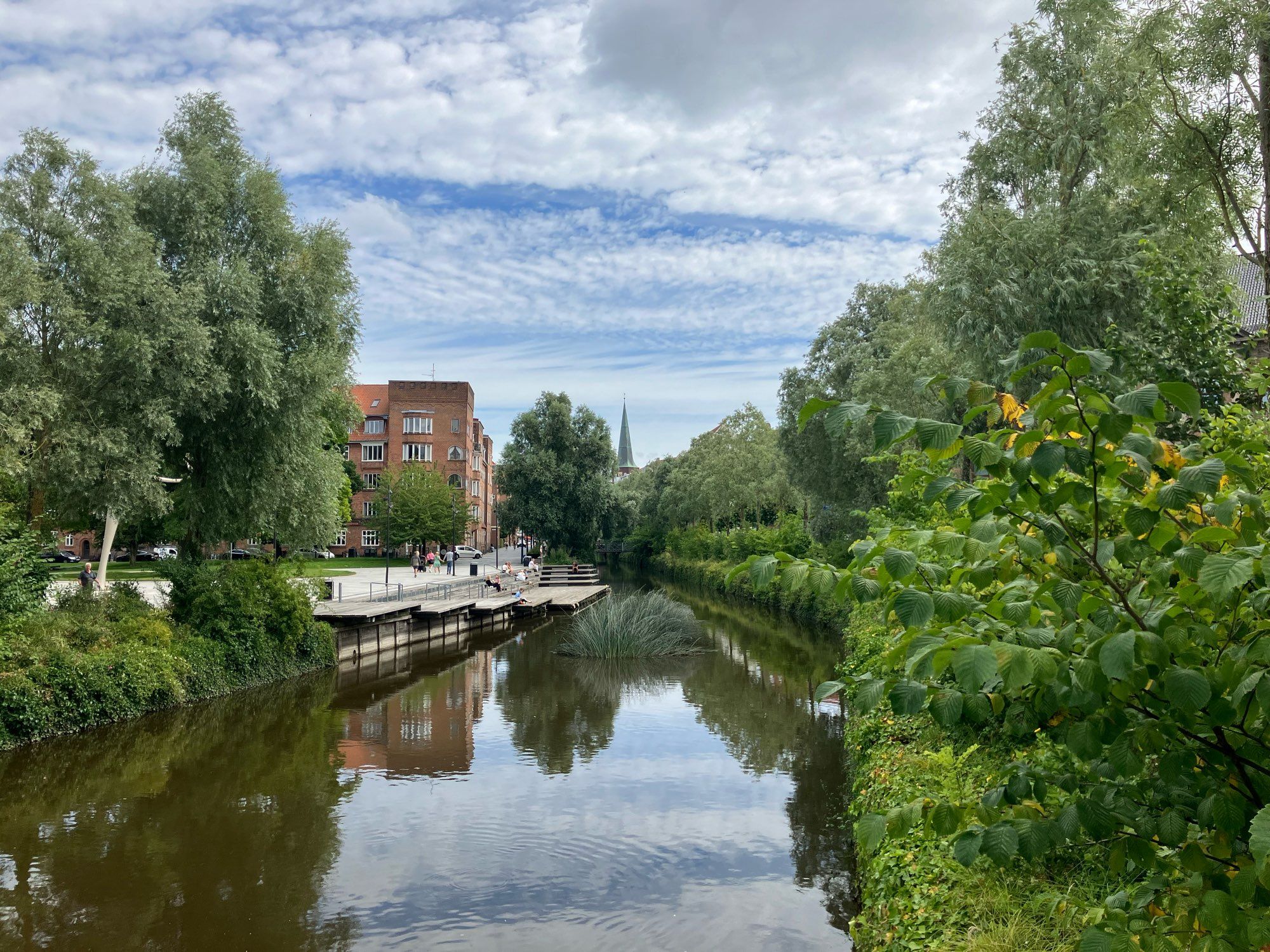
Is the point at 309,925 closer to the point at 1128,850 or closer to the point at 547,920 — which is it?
the point at 547,920

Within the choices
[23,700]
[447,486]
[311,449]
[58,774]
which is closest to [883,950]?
[58,774]

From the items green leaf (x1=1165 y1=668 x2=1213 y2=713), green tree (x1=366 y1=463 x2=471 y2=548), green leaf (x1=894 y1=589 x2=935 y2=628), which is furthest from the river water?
green tree (x1=366 y1=463 x2=471 y2=548)

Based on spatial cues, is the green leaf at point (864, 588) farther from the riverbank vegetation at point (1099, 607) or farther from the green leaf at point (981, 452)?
the green leaf at point (981, 452)

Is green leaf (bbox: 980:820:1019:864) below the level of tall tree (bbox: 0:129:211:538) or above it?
below

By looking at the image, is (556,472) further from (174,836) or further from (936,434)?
(936,434)

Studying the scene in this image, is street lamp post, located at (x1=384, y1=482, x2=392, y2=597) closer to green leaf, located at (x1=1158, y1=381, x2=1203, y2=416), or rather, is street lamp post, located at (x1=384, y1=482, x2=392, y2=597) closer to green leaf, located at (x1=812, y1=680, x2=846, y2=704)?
green leaf, located at (x1=812, y1=680, x2=846, y2=704)

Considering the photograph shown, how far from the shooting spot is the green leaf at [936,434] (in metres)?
2.60

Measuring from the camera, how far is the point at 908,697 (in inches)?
102

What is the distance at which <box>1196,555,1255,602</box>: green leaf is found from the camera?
7.32 ft

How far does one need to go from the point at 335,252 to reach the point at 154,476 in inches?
255

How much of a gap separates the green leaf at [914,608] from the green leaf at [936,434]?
436 millimetres

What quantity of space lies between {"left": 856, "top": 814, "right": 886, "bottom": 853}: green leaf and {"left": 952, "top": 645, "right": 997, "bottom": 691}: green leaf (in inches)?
29.9

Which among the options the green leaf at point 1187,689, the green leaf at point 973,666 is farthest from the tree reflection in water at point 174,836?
the green leaf at point 1187,689

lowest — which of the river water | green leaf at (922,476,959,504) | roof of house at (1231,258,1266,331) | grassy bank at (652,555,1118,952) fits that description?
the river water
